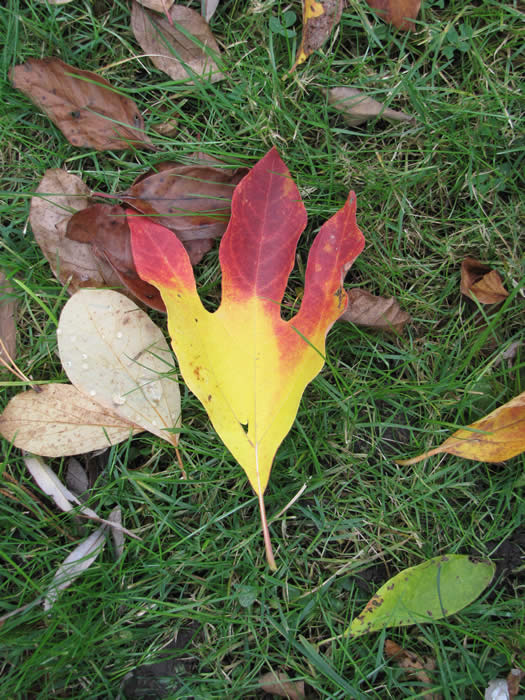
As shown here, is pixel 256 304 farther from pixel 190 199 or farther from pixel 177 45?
pixel 177 45

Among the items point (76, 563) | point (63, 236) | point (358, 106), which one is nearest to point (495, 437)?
point (358, 106)

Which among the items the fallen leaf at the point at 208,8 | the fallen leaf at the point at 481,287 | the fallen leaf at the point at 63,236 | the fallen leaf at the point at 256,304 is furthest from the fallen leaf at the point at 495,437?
the fallen leaf at the point at 208,8

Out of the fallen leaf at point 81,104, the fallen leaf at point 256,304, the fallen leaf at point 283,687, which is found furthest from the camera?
the fallen leaf at point 81,104

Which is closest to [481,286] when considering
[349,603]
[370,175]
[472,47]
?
[370,175]

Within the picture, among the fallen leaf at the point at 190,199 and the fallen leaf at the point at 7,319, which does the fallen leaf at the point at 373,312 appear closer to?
the fallen leaf at the point at 190,199

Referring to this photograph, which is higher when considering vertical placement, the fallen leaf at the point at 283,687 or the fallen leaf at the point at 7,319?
the fallen leaf at the point at 7,319

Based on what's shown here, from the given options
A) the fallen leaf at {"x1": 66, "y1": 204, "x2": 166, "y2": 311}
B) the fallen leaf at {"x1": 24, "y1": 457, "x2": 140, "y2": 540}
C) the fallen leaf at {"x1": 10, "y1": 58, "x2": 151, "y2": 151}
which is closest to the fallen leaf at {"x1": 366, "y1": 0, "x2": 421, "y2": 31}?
the fallen leaf at {"x1": 10, "y1": 58, "x2": 151, "y2": 151}
